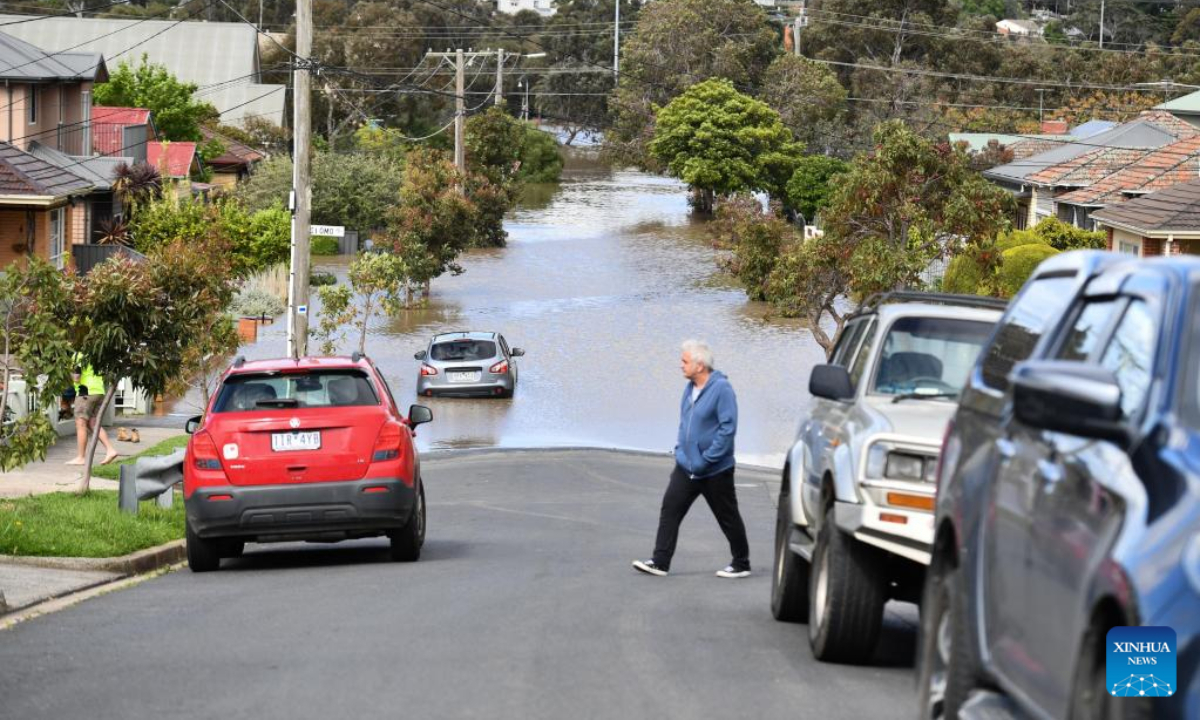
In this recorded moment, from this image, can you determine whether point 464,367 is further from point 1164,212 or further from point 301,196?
point 1164,212

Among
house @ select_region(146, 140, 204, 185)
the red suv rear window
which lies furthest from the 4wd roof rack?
house @ select_region(146, 140, 204, 185)

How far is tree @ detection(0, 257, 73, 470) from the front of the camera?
61.7ft

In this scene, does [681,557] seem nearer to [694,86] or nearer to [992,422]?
[992,422]

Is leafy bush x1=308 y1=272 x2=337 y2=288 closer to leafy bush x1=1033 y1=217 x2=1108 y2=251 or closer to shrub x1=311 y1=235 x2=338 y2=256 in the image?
shrub x1=311 y1=235 x2=338 y2=256

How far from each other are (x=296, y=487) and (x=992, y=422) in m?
8.97

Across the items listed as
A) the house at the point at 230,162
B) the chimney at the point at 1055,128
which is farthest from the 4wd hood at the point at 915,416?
the chimney at the point at 1055,128

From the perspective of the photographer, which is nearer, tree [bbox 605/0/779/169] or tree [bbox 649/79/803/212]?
tree [bbox 649/79/803/212]

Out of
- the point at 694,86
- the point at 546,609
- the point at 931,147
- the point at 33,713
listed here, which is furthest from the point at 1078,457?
the point at 694,86

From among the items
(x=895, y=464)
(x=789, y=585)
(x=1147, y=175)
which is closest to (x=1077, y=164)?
(x=1147, y=175)

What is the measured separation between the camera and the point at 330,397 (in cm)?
1472

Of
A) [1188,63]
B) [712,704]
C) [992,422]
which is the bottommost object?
[712,704]

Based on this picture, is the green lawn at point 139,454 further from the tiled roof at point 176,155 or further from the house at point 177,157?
the tiled roof at point 176,155

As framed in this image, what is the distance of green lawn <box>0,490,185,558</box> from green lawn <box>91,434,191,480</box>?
4.61 m

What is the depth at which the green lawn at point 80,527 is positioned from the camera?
15094 millimetres
